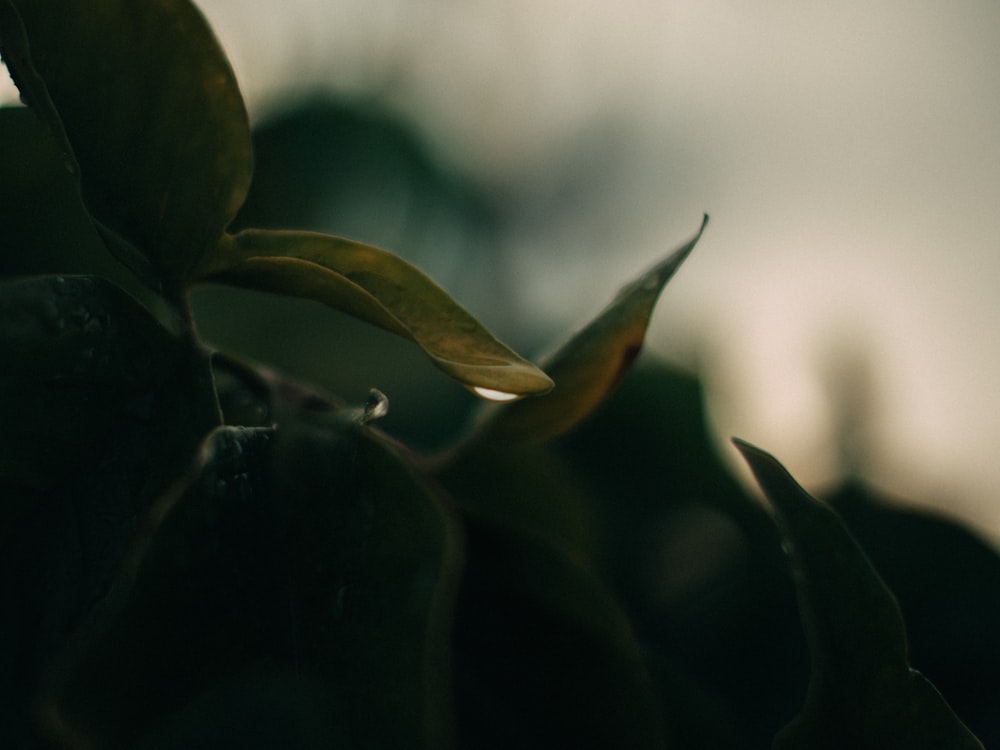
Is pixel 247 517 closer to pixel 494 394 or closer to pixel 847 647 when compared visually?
pixel 494 394

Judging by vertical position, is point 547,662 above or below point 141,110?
below

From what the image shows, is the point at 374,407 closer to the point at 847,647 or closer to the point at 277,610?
the point at 277,610

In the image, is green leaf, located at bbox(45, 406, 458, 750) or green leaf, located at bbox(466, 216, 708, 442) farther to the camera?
green leaf, located at bbox(466, 216, 708, 442)

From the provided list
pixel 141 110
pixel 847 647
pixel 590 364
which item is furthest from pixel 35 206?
pixel 847 647

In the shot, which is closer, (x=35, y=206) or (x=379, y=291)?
(x=379, y=291)

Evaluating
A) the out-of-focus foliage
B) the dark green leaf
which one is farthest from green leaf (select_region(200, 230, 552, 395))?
the dark green leaf

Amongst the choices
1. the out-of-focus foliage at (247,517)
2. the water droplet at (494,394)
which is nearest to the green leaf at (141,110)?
the out-of-focus foliage at (247,517)

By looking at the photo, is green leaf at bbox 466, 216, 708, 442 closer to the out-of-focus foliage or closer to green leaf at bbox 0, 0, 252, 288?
the out-of-focus foliage

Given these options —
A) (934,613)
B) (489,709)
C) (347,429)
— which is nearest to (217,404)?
(347,429)
